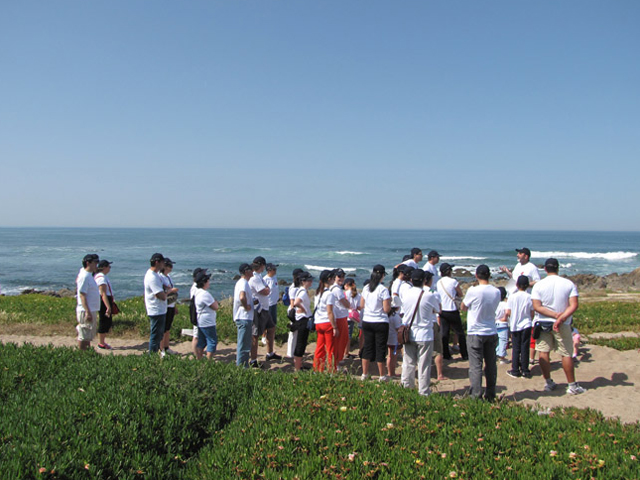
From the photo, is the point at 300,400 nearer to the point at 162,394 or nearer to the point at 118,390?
the point at 162,394

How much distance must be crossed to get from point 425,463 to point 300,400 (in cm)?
167

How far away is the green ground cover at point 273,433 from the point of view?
11.4 ft

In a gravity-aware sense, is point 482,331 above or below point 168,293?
below

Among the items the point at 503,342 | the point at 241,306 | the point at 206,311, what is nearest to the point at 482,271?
the point at 503,342

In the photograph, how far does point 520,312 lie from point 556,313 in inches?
44.7

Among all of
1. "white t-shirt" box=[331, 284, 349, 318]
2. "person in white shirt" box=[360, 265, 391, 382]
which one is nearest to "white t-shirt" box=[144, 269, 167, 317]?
"white t-shirt" box=[331, 284, 349, 318]

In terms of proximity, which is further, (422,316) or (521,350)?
(521,350)

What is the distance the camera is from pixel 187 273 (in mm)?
44812

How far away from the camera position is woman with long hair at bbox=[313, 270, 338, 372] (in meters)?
7.37

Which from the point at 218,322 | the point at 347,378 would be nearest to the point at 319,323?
the point at 347,378

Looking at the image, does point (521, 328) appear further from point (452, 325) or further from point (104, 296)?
point (104, 296)

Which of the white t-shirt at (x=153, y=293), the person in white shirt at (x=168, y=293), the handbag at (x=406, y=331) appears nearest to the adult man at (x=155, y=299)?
the white t-shirt at (x=153, y=293)

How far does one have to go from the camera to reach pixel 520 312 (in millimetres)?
7914

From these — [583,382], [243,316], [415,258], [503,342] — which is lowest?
[583,382]
